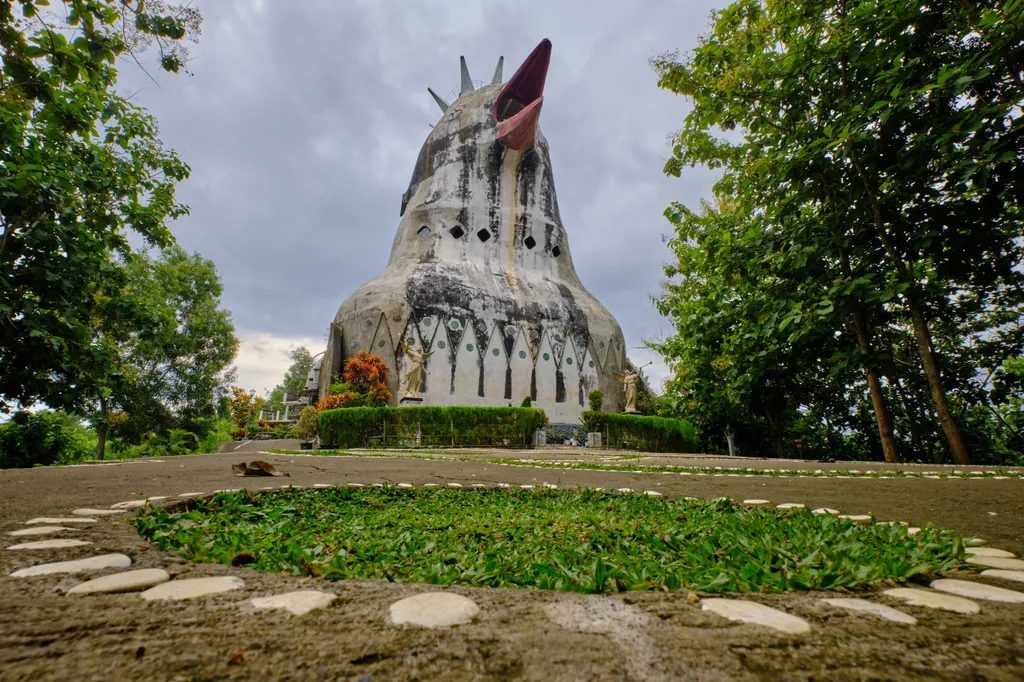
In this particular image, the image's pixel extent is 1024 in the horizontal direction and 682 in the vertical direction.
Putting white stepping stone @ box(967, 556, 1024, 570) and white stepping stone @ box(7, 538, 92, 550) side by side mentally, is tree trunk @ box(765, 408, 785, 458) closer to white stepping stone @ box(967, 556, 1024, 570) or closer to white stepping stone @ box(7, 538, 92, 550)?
white stepping stone @ box(967, 556, 1024, 570)

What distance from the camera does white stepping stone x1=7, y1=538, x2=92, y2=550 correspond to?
1.27 meters

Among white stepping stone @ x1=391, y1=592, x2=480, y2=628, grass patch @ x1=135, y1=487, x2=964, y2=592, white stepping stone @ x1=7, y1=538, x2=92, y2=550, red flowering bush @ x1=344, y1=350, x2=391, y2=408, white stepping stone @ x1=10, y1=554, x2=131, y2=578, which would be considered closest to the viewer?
white stepping stone @ x1=391, y1=592, x2=480, y2=628

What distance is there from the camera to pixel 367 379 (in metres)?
16.9

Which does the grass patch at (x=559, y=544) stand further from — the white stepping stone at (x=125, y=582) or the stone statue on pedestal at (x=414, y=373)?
the stone statue on pedestal at (x=414, y=373)

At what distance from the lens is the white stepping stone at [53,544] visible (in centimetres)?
127

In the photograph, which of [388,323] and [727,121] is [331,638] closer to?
[727,121]

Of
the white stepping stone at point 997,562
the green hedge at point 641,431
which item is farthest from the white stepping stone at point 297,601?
the green hedge at point 641,431

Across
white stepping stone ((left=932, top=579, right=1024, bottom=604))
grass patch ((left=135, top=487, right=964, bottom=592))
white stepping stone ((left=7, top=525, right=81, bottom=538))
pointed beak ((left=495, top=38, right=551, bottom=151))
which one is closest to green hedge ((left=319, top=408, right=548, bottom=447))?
grass patch ((left=135, top=487, right=964, bottom=592))

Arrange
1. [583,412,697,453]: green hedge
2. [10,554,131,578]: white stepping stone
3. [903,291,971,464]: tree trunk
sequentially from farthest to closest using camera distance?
1. [583,412,697,453]: green hedge
2. [903,291,971,464]: tree trunk
3. [10,554,131,578]: white stepping stone

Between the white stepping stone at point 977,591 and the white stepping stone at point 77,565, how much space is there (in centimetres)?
186

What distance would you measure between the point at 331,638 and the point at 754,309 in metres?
7.45

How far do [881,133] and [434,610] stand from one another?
19.7 ft

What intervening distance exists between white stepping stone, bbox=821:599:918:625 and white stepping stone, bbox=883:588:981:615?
81mm

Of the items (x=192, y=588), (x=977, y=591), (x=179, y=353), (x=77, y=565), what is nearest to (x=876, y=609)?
(x=977, y=591)
